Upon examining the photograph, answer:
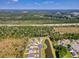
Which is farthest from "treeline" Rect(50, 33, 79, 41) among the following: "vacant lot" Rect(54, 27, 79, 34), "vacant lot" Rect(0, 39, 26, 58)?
"vacant lot" Rect(0, 39, 26, 58)

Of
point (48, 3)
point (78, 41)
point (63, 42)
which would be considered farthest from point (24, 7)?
point (78, 41)

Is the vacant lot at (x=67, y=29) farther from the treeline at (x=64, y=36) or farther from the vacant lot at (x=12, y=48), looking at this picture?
the vacant lot at (x=12, y=48)

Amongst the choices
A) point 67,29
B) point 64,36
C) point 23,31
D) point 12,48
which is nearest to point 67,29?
point 67,29

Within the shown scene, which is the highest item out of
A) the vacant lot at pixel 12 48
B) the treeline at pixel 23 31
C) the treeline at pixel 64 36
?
the treeline at pixel 23 31

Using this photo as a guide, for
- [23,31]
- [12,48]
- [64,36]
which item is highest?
[23,31]

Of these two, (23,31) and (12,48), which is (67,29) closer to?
(23,31)

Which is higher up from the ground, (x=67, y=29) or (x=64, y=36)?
(x=67, y=29)

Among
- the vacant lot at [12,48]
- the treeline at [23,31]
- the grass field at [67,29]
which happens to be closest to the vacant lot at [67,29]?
the grass field at [67,29]

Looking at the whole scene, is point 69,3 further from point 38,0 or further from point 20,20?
point 20,20

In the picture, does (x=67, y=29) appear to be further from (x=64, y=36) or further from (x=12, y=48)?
(x=12, y=48)

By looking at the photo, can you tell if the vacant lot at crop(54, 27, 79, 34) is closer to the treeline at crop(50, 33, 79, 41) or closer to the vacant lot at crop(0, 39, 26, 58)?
the treeline at crop(50, 33, 79, 41)

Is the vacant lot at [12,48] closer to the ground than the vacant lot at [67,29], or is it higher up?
closer to the ground
